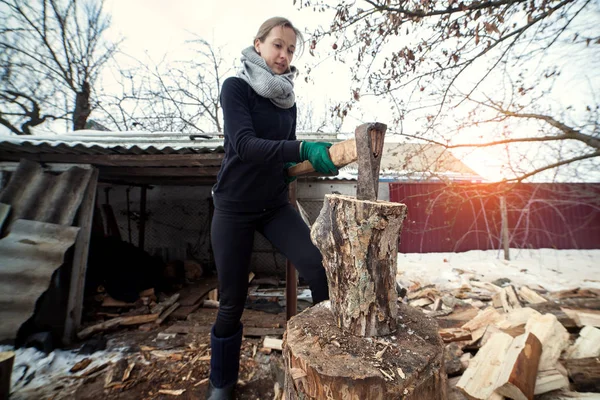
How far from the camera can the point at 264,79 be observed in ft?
5.52

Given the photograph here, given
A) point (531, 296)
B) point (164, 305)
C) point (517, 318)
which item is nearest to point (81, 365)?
point (164, 305)

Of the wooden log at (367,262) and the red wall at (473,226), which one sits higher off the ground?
the wooden log at (367,262)

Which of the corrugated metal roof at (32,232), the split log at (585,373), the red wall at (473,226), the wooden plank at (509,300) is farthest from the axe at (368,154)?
the red wall at (473,226)

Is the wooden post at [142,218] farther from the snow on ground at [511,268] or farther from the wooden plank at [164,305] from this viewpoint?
the snow on ground at [511,268]

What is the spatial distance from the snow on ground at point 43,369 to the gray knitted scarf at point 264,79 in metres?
3.48

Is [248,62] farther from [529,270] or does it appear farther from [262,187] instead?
[529,270]

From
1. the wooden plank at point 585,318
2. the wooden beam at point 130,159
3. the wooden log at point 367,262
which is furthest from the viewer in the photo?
the wooden beam at point 130,159

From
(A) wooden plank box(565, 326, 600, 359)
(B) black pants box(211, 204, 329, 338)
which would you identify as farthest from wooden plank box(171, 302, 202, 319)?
(A) wooden plank box(565, 326, 600, 359)

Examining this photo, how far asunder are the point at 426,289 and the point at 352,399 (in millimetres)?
4603

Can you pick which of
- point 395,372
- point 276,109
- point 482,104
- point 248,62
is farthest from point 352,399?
point 482,104

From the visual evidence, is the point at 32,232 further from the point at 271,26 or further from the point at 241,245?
the point at 271,26

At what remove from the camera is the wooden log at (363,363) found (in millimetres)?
878

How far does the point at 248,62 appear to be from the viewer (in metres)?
1.76

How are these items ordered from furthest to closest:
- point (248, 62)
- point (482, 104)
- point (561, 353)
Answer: point (482, 104), point (561, 353), point (248, 62)
